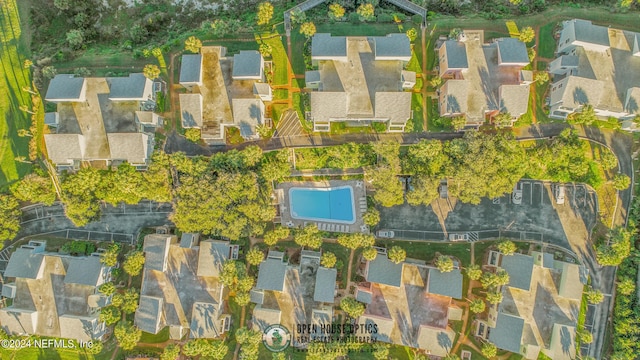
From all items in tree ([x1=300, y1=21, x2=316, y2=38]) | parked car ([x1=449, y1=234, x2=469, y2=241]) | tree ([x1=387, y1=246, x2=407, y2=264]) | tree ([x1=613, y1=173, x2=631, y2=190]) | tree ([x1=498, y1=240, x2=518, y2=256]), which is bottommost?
tree ([x1=387, y1=246, x2=407, y2=264])

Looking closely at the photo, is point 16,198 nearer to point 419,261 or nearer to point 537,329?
point 419,261

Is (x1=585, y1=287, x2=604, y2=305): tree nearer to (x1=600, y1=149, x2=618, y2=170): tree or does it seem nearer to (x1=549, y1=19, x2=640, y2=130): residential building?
(x1=600, y1=149, x2=618, y2=170): tree

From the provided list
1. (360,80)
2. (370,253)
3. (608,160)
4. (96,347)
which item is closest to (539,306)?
(608,160)

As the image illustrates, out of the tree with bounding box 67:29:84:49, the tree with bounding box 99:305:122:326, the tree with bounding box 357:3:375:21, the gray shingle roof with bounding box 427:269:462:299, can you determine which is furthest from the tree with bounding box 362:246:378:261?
the tree with bounding box 67:29:84:49

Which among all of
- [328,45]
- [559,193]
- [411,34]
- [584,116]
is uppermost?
[411,34]

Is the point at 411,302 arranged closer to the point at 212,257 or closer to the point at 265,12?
the point at 212,257

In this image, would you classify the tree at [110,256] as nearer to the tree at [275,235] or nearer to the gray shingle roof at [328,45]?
the tree at [275,235]

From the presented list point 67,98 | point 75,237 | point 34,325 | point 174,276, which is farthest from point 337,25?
point 34,325

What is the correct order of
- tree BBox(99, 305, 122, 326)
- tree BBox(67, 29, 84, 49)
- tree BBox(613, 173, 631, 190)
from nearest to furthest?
tree BBox(613, 173, 631, 190) → tree BBox(99, 305, 122, 326) → tree BBox(67, 29, 84, 49)
